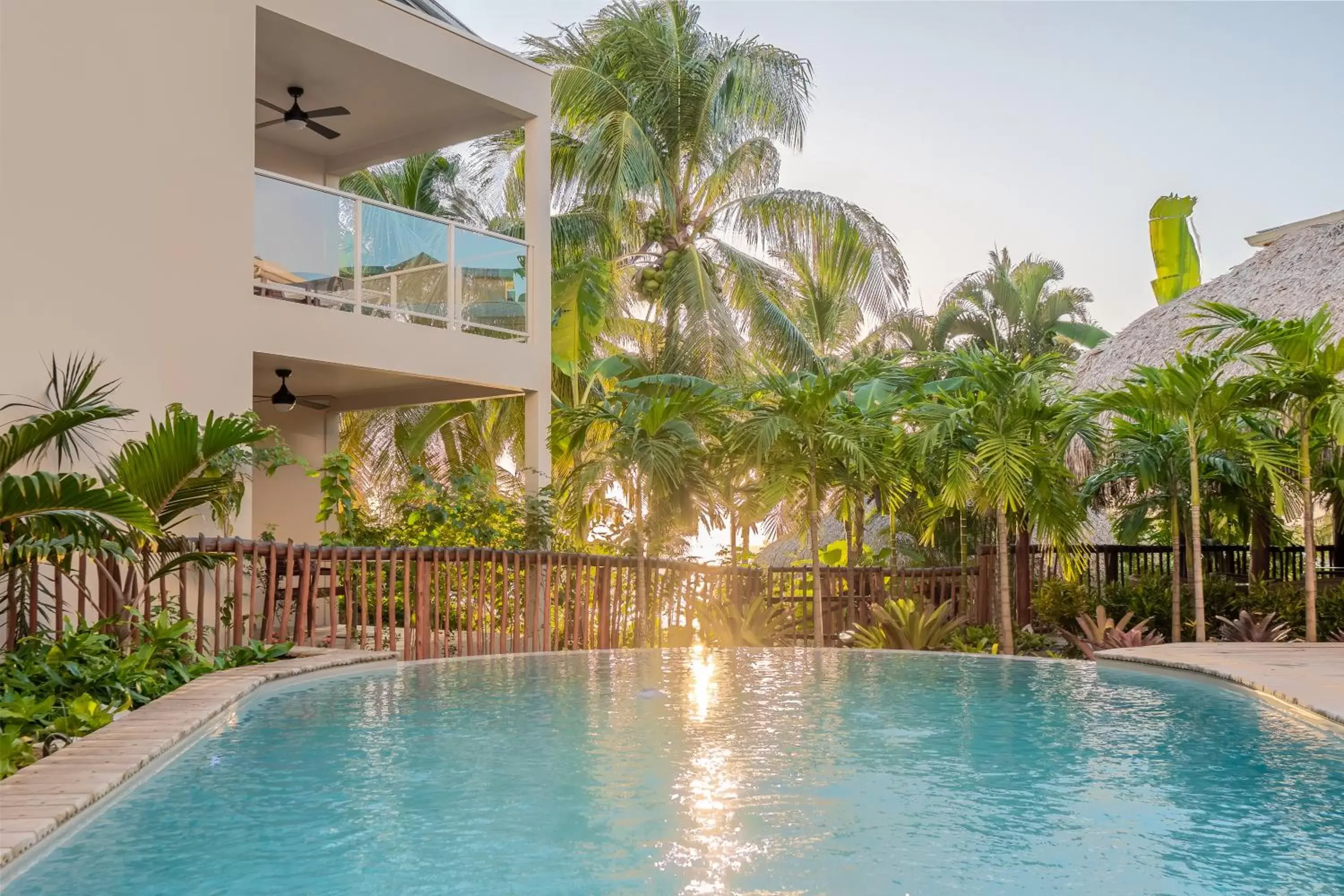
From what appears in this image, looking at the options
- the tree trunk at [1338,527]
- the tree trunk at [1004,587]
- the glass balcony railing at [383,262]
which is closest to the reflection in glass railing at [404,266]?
the glass balcony railing at [383,262]

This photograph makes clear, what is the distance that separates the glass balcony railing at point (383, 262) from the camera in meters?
10.8

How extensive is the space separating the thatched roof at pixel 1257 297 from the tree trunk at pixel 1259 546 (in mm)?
2241

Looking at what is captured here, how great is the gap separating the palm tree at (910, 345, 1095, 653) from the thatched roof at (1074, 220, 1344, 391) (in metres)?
3.58

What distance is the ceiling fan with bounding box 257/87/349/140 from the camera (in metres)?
12.0

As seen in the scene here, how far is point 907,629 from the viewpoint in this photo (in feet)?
40.8

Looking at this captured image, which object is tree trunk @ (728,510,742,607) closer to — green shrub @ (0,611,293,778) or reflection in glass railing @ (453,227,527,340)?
reflection in glass railing @ (453,227,527,340)

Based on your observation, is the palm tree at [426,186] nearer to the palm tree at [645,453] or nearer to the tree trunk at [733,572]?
the tree trunk at [733,572]

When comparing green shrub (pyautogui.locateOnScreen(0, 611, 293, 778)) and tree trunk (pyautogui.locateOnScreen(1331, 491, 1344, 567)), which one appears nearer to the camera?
green shrub (pyautogui.locateOnScreen(0, 611, 293, 778))

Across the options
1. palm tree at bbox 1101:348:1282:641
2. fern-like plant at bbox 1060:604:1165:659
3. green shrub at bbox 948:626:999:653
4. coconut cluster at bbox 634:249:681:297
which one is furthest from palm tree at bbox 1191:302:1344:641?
coconut cluster at bbox 634:249:681:297

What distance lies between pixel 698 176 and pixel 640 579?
10124 mm

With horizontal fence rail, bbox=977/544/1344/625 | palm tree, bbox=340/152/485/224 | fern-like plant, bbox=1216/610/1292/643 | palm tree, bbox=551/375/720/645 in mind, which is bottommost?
fern-like plant, bbox=1216/610/1292/643

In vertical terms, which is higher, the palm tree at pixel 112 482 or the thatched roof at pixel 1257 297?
the thatched roof at pixel 1257 297

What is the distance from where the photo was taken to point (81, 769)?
191 inches

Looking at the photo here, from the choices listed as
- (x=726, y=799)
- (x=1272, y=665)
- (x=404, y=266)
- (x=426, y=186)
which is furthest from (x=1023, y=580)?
(x=426, y=186)
